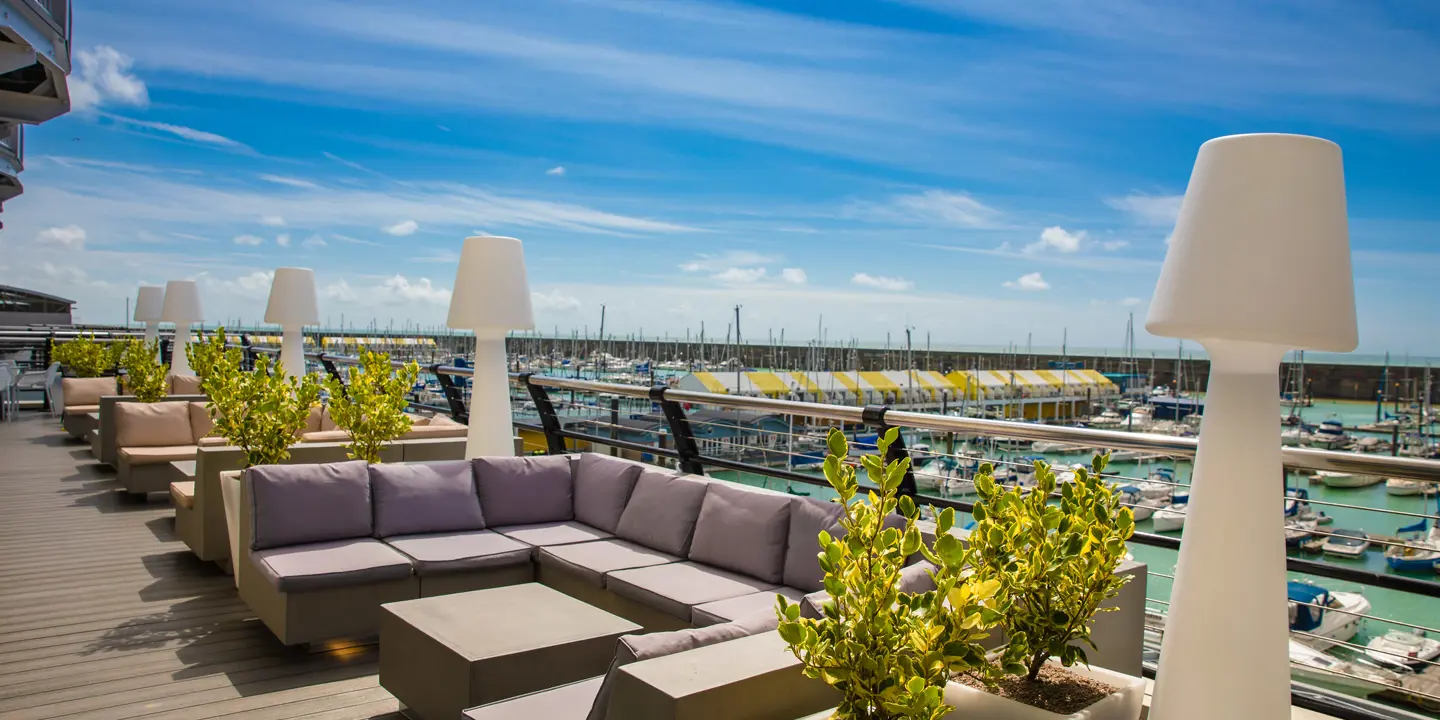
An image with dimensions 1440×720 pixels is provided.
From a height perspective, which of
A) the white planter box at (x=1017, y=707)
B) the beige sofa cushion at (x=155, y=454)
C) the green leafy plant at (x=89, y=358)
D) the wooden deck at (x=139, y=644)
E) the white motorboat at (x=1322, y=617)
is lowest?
the white motorboat at (x=1322, y=617)

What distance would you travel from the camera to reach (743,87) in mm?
25969

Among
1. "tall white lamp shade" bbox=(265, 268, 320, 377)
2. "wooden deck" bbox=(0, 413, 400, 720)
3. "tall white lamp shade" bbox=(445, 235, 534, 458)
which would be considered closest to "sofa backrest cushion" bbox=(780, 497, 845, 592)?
"wooden deck" bbox=(0, 413, 400, 720)

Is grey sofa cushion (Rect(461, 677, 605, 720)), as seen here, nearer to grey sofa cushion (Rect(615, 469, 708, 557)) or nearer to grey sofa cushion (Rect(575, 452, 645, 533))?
grey sofa cushion (Rect(615, 469, 708, 557))

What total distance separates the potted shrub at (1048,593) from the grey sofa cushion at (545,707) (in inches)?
39.9

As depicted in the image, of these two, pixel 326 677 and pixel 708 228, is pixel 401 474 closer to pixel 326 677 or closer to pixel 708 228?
pixel 326 677

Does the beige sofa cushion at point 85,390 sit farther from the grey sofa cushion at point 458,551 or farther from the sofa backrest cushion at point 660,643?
the sofa backrest cushion at point 660,643

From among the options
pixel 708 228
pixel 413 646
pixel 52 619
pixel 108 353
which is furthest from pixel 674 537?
pixel 708 228

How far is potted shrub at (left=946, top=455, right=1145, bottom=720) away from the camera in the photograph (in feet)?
5.47

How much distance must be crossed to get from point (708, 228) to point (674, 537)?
47321 millimetres

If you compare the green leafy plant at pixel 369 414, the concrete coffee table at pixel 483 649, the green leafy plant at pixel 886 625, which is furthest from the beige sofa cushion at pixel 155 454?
the green leafy plant at pixel 886 625

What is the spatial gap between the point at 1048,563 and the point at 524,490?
3.55 metres

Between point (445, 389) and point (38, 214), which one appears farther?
point (38, 214)

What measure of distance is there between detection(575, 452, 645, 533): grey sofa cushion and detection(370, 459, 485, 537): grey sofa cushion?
55 centimetres

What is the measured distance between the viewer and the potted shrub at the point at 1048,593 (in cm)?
167
